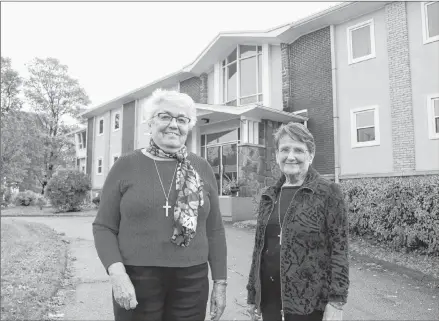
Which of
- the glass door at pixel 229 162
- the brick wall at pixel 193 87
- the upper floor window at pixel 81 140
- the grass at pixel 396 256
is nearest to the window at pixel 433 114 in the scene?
the grass at pixel 396 256

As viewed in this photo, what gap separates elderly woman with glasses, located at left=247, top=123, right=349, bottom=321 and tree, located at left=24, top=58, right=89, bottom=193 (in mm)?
32577

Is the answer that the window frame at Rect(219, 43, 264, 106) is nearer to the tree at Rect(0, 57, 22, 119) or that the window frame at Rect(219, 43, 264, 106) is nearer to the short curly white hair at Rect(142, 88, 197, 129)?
the short curly white hair at Rect(142, 88, 197, 129)

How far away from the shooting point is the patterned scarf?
7.39 feet

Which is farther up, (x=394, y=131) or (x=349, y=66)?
(x=349, y=66)

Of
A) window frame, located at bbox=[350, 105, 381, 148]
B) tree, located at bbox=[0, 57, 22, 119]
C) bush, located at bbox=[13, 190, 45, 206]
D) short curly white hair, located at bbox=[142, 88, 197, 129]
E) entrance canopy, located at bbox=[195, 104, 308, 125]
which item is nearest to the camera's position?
short curly white hair, located at bbox=[142, 88, 197, 129]

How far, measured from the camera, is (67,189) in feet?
65.8

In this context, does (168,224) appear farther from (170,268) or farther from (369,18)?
(369,18)

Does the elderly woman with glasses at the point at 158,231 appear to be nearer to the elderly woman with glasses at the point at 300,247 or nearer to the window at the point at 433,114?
the elderly woman with glasses at the point at 300,247

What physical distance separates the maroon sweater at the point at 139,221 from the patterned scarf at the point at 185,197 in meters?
0.04

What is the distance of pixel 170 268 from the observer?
2.27 meters

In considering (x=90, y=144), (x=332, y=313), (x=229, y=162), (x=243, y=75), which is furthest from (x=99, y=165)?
(x=332, y=313)

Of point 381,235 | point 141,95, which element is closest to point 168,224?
point 381,235

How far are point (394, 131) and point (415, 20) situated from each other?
346 centimetres

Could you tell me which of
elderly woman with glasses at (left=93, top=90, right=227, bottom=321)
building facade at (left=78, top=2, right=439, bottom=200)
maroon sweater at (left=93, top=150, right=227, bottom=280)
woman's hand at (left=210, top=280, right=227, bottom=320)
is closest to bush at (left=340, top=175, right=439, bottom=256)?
building facade at (left=78, top=2, right=439, bottom=200)
